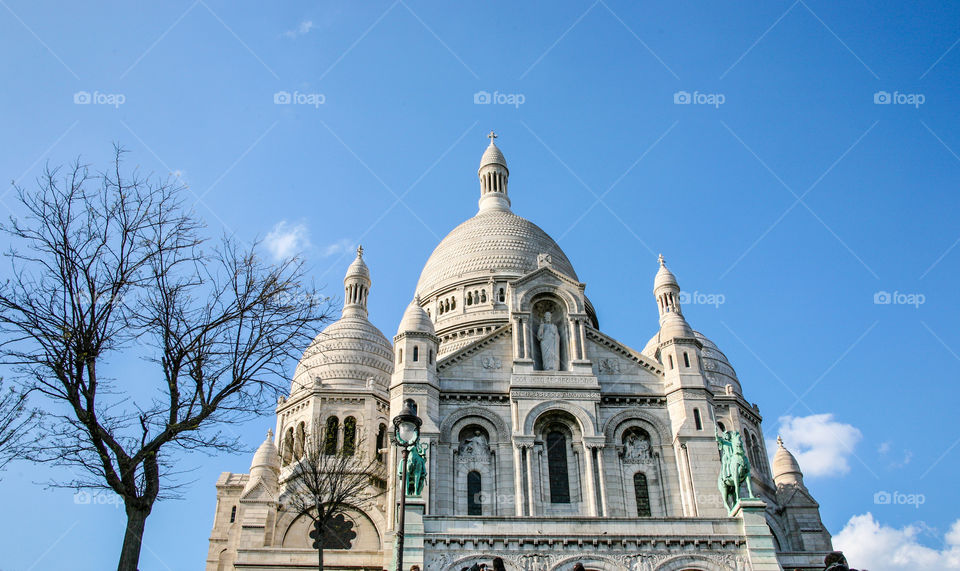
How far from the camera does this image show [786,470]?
1847 inches

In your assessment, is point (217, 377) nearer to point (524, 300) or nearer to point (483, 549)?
point (483, 549)

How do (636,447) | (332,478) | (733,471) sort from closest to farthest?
1. (733,471)
2. (332,478)
3. (636,447)

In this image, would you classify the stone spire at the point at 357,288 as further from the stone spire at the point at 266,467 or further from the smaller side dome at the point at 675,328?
the smaller side dome at the point at 675,328

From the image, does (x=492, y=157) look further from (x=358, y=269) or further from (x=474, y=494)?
(x=474, y=494)

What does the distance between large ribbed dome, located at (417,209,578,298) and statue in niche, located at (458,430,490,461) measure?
17.7 metres

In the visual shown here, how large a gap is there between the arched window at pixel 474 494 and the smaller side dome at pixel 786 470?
72.3ft

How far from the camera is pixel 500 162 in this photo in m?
62.6

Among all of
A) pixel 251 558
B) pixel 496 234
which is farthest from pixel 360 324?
pixel 251 558

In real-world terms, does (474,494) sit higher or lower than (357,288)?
lower

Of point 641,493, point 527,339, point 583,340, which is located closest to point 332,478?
point 527,339

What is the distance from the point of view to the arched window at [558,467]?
31.7 metres

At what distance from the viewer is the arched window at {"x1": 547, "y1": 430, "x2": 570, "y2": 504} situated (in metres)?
31.7

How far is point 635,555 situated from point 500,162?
40943mm

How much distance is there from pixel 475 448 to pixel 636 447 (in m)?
6.39
